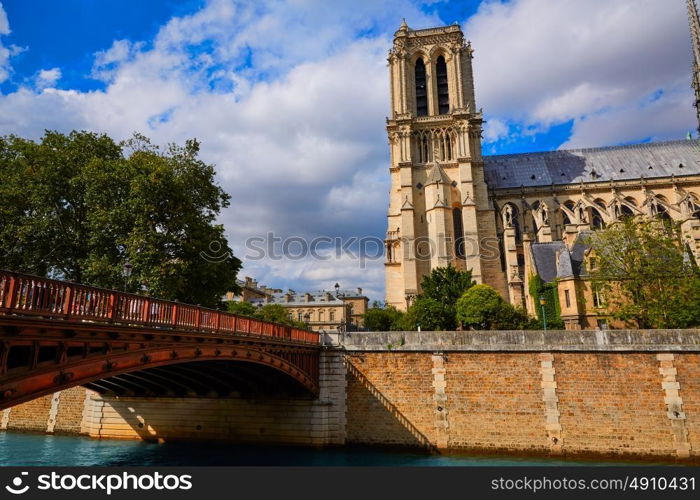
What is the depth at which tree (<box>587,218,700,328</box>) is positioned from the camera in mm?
25188

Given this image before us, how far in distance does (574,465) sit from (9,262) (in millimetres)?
26181

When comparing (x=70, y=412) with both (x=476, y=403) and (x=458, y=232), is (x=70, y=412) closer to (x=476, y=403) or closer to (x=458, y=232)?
(x=476, y=403)

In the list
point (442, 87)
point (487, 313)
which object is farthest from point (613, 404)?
point (442, 87)

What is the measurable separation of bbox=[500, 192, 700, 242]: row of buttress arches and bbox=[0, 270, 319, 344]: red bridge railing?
3814 cm

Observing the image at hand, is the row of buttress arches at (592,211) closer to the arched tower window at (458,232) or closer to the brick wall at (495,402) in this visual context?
the arched tower window at (458,232)

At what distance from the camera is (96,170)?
73.6 ft

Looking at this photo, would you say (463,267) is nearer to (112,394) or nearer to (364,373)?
(364,373)

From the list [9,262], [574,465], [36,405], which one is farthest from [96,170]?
[574,465]

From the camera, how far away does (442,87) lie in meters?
52.6

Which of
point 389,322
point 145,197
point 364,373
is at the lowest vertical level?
point 364,373

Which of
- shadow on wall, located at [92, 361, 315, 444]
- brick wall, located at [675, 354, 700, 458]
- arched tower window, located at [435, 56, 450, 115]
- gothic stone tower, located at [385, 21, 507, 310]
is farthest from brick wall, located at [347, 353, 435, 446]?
arched tower window, located at [435, 56, 450, 115]

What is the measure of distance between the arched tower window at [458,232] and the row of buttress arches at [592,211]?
4.38 m

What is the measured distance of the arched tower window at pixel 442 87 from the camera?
171 ft

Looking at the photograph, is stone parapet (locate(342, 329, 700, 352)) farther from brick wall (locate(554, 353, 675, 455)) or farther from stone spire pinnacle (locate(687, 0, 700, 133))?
stone spire pinnacle (locate(687, 0, 700, 133))
